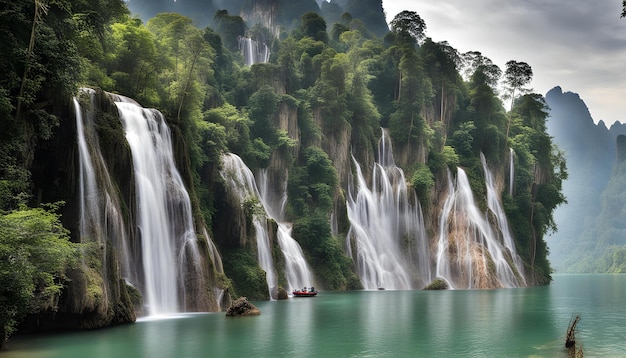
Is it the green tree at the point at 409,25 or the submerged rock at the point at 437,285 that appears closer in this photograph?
the submerged rock at the point at 437,285

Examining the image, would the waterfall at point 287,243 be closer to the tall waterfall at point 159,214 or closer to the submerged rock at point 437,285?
the submerged rock at point 437,285

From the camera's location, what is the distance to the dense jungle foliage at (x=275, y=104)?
2023 centimetres

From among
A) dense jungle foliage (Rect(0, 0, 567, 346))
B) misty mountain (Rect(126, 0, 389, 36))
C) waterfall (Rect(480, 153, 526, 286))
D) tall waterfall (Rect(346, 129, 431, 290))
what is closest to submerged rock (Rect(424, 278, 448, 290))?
tall waterfall (Rect(346, 129, 431, 290))

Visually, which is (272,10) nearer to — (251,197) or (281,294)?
(251,197)

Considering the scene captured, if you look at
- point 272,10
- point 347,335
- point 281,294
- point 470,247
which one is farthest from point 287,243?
point 272,10

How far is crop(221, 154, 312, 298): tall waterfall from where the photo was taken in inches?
1630

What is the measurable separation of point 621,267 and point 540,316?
475 ft

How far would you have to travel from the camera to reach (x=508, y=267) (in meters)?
60.8

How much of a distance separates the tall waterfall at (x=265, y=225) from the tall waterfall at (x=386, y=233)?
745 centimetres

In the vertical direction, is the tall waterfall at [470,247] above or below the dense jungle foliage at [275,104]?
below

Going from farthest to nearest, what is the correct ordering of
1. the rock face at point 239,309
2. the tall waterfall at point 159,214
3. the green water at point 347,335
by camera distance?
1. the tall waterfall at point 159,214
2. the rock face at point 239,309
3. the green water at point 347,335

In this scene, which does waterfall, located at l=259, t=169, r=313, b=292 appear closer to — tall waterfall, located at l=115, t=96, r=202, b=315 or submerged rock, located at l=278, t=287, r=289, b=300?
submerged rock, located at l=278, t=287, r=289, b=300

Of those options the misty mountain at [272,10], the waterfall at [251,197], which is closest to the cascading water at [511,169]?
the waterfall at [251,197]

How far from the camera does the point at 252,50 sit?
8788 cm
